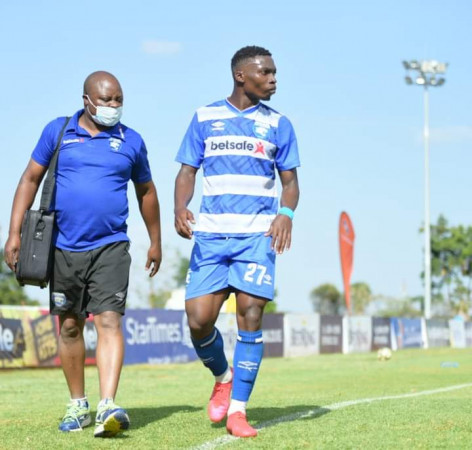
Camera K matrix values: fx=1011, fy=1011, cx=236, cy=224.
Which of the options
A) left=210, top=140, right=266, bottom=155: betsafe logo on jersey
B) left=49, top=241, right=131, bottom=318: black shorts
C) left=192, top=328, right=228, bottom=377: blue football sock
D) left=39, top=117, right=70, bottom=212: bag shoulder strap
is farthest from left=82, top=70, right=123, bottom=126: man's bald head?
left=192, top=328, right=228, bottom=377: blue football sock

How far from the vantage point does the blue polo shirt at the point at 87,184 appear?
6.63m

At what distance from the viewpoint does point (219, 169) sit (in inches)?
263

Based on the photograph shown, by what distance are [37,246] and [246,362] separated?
1554 millimetres

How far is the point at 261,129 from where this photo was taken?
6738mm

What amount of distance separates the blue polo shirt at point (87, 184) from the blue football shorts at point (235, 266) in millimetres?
574

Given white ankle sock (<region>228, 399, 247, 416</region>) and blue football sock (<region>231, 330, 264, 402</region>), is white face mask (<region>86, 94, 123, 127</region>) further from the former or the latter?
white ankle sock (<region>228, 399, 247, 416</region>)

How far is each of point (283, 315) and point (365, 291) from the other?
7974 centimetres

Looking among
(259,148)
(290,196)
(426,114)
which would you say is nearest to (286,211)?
(290,196)

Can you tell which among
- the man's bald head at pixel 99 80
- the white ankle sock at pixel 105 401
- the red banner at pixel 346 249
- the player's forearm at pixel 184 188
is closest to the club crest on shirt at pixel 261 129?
the player's forearm at pixel 184 188

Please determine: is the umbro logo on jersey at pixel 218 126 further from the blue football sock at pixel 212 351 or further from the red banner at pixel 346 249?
the red banner at pixel 346 249

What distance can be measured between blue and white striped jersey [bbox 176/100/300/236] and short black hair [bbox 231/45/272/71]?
0.30 meters

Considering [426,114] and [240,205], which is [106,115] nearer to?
[240,205]

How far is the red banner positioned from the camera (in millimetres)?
35250

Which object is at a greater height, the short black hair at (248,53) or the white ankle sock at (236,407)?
the short black hair at (248,53)
